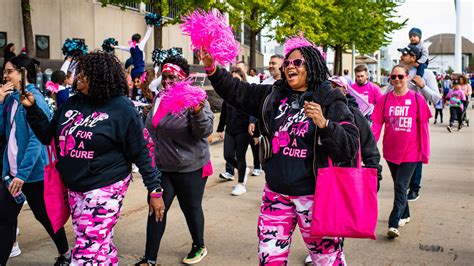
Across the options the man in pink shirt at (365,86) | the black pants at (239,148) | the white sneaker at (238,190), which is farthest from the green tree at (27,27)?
the man in pink shirt at (365,86)

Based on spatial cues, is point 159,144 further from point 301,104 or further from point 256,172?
point 256,172

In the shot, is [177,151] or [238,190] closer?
[177,151]

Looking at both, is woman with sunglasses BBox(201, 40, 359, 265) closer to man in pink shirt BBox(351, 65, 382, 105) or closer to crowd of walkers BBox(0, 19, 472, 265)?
crowd of walkers BBox(0, 19, 472, 265)

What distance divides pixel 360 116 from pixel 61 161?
2.09m

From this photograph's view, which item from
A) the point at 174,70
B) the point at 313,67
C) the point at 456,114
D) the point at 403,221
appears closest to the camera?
the point at 313,67

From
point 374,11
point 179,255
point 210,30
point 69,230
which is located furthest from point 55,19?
point 374,11

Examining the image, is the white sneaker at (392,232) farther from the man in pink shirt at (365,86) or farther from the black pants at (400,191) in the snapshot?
the man in pink shirt at (365,86)

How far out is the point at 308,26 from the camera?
75.2ft

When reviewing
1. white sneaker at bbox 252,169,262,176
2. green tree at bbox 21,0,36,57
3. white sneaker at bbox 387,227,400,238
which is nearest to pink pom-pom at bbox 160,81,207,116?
white sneaker at bbox 387,227,400,238

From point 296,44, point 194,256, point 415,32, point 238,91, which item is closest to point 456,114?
point 415,32

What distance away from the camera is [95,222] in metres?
3.49

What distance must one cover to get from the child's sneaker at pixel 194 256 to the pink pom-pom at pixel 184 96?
5.23 feet

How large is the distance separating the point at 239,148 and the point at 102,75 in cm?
469

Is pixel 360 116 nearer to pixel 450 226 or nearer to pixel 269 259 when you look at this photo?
pixel 269 259
